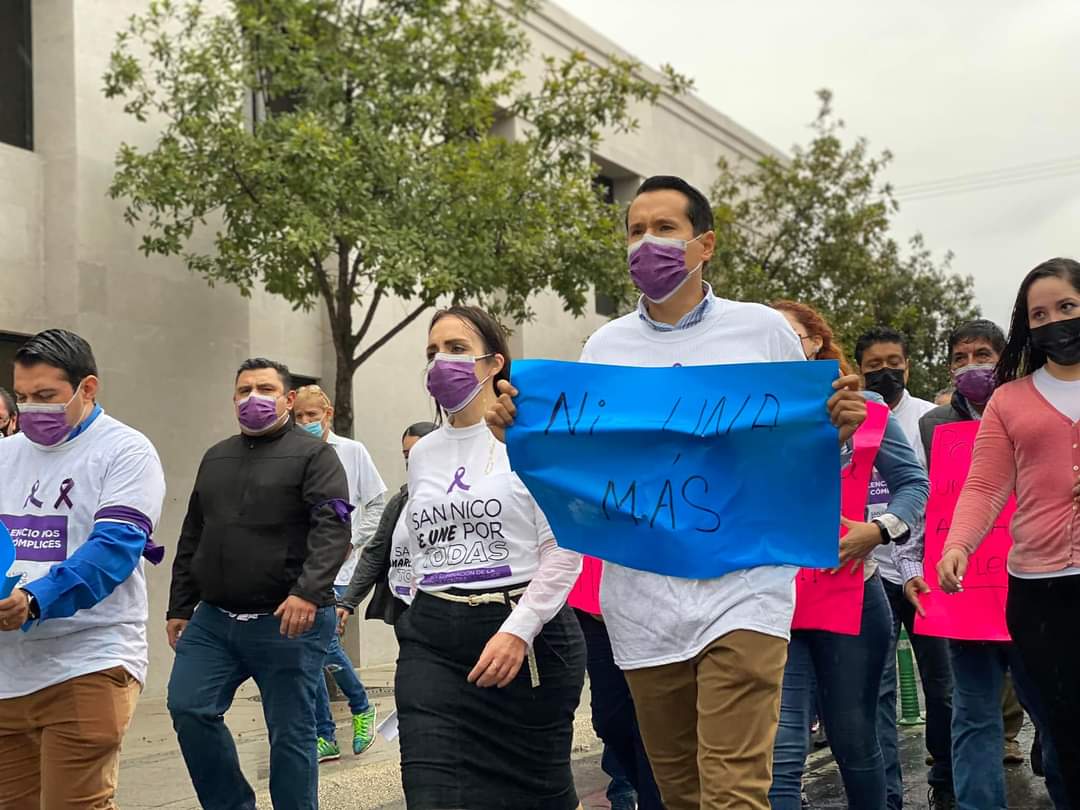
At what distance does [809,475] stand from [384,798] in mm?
4182

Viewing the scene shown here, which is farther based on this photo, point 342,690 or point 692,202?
point 342,690

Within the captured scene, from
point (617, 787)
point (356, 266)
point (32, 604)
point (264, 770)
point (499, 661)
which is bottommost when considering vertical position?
point (264, 770)

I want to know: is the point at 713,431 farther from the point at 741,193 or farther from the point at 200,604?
the point at 741,193

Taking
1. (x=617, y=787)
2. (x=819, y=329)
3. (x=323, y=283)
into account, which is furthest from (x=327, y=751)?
(x=323, y=283)

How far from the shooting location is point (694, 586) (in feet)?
12.6

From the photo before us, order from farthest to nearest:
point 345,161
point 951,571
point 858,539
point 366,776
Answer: point 345,161 → point 366,776 → point 858,539 → point 951,571

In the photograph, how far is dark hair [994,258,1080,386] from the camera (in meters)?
4.71

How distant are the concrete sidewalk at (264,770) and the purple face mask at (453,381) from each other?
3069 mm

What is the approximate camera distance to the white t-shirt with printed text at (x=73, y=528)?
4.74 meters

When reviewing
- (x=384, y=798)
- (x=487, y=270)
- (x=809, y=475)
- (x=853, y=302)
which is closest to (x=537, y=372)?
(x=809, y=475)

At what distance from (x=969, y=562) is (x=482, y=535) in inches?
98.2

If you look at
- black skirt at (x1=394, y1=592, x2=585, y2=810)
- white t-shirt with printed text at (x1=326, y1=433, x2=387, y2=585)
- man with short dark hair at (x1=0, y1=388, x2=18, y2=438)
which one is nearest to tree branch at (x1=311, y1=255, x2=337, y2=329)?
white t-shirt with printed text at (x1=326, y1=433, x2=387, y2=585)

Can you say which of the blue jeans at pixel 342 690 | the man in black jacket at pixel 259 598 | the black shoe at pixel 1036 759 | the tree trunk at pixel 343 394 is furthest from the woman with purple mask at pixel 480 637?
the tree trunk at pixel 343 394

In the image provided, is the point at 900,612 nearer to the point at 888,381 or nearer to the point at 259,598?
the point at 888,381
